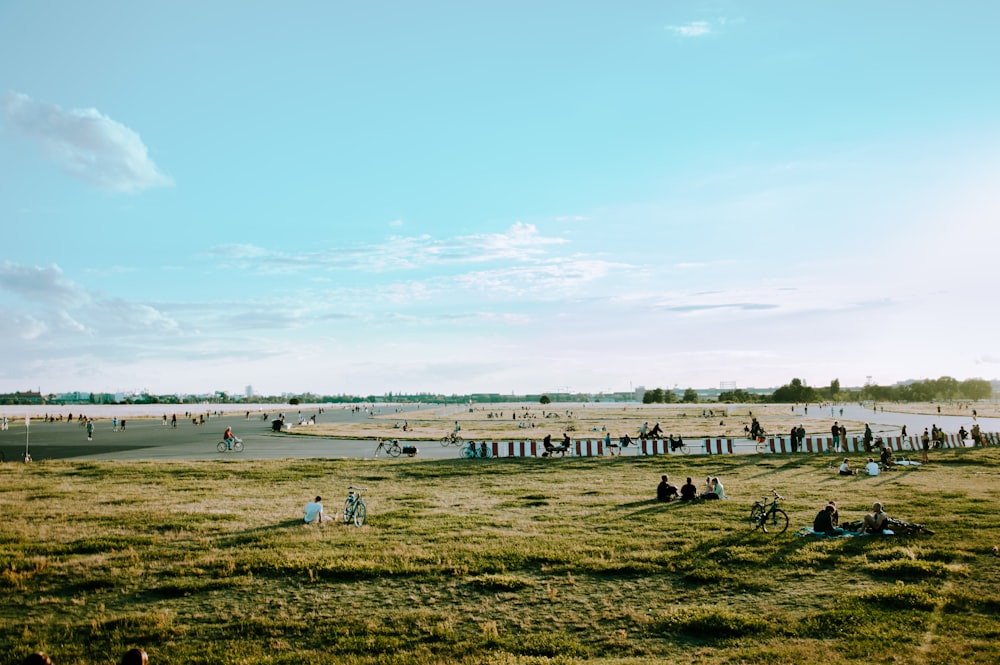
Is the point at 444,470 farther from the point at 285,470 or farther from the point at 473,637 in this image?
the point at 473,637

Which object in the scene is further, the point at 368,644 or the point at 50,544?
the point at 50,544

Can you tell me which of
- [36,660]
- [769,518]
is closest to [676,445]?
[769,518]

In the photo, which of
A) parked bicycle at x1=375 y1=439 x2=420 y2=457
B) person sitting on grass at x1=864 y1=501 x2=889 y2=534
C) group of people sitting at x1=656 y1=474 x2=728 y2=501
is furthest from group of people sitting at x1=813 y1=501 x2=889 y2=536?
parked bicycle at x1=375 y1=439 x2=420 y2=457

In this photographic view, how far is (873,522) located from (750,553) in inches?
200

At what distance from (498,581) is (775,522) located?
10.8 m

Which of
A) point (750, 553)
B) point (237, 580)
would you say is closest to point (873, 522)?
point (750, 553)

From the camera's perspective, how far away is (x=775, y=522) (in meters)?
20.3

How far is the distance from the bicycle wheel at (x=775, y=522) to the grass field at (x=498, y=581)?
1.50 feet

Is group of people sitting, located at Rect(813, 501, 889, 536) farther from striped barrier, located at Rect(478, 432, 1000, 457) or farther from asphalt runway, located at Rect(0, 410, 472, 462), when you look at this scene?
asphalt runway, located at Rect(0, 410, 472, 462)

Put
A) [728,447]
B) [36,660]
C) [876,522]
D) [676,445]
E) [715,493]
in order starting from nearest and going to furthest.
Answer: [36,660]
[876,522]
[715,493]
[728,447]
[676,445]

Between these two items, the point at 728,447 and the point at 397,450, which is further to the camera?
the point at 397,450

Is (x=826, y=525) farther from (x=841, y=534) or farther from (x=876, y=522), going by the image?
(x=876, y=522)

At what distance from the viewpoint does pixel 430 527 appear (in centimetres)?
2116

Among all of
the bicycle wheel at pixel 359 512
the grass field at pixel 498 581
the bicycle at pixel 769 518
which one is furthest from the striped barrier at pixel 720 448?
the bicycle wheel at pixel 359 512
